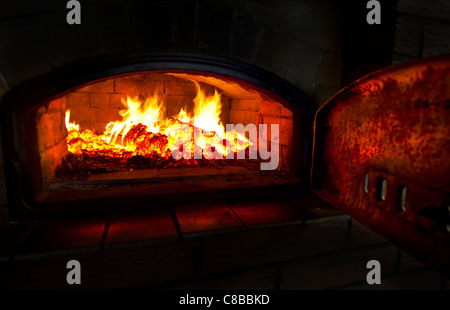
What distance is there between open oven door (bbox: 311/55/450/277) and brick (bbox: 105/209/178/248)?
90 cm

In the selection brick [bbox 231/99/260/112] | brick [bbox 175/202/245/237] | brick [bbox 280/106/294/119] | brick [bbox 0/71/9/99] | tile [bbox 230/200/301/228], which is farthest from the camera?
brick [bbox 231/99/260/112]

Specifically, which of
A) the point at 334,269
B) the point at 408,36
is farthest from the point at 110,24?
the point at 334,269

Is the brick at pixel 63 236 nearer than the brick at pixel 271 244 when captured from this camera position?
Yes

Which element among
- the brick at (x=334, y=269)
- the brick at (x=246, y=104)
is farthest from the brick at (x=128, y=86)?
the brick at (x=334, y=269)

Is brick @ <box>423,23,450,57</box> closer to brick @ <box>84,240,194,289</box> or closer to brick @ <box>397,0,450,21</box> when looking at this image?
brick @ <box>397,0,450,21</box>

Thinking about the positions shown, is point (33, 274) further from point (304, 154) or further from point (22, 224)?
point (304, 154)

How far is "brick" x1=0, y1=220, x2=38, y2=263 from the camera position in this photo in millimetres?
1105

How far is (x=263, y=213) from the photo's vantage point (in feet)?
5.15

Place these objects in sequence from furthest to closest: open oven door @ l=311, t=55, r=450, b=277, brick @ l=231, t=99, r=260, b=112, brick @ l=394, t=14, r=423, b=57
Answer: brick @ l=231, t=99, r=260, b=112, brick @ l=394, t=14, r=423, b=57, open oven door @ l=311, t=55, r=450, b=277

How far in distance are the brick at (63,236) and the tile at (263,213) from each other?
2.53ft

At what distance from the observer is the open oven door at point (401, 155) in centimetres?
82

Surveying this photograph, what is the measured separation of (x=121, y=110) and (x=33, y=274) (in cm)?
233

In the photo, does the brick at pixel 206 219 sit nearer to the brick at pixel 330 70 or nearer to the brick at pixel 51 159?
the brick at pixel 51 159

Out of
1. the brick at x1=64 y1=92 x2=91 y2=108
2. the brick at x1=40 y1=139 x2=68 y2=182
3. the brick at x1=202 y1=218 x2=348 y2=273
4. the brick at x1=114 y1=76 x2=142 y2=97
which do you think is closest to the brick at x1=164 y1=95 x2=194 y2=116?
the brick at x1=114 y1=76 x2=142 y2=97
